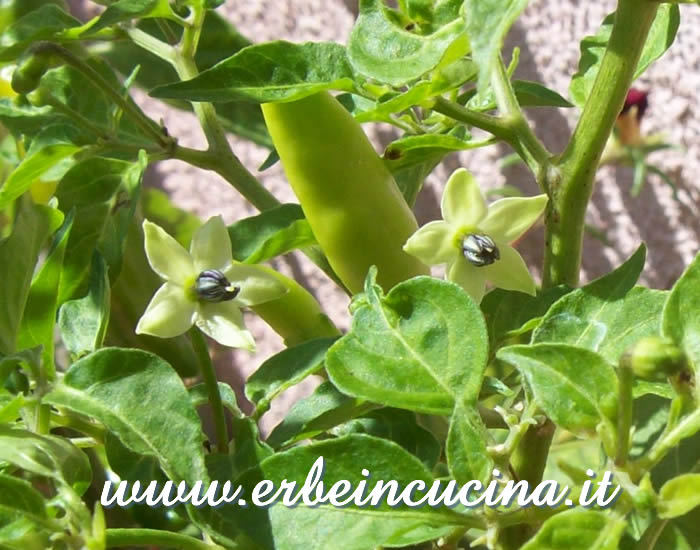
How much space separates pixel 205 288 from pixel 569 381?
183mm

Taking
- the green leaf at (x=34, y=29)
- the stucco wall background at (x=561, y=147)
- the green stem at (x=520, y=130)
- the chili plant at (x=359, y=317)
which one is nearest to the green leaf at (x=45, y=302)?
the chili plant at (x=359, y=317)

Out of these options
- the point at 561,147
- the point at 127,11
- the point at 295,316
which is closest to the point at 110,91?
the point at 127,11

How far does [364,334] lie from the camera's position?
356 millimetres

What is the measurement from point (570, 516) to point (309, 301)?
23 cm

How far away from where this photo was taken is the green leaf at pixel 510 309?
0.42 m

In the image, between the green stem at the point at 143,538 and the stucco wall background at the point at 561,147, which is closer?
the green stem at the point at 143,538

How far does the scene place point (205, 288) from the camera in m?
0.43

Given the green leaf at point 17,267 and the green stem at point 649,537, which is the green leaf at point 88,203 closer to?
the green leaf at point 17,267

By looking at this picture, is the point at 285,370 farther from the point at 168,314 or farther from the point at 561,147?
the point at 561,147

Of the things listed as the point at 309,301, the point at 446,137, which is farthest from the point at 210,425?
the point at 446,137

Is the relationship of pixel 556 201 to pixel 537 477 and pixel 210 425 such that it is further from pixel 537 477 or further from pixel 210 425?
pixel 210 425

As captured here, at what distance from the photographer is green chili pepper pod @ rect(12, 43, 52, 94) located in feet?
1.36

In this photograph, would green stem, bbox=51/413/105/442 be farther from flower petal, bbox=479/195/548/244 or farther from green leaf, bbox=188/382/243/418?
flower petal, bbox=479/195/548/244

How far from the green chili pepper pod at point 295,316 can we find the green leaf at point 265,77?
128 millimetres
